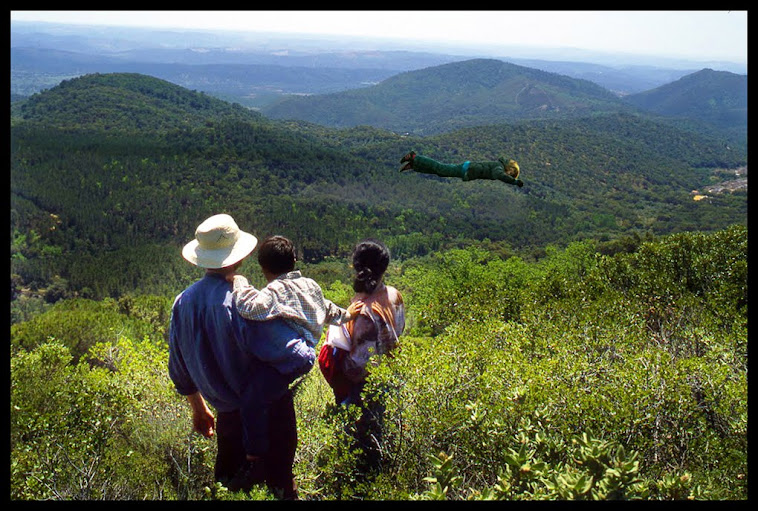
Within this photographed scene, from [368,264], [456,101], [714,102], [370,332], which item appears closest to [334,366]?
[370,332]

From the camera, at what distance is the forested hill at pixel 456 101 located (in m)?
158

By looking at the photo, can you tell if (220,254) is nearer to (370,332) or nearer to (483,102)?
(370,332)

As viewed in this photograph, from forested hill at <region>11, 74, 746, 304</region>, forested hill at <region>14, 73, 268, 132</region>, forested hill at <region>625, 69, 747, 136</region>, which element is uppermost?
forested hill at <region>625, 69, 747, 136</region>

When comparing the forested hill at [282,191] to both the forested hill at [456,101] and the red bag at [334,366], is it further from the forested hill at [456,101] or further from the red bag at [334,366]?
the red bag at [334,366]

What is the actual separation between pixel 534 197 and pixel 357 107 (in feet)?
327

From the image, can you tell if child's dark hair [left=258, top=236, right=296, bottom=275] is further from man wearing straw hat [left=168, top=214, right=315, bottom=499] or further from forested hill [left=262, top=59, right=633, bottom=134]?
forested hill [left=262, top=59, right=633, bottom=134]

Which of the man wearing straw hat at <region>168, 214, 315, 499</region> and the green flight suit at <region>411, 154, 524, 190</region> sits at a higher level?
the green flight suit at <region>411, 154, 524, 190</region>

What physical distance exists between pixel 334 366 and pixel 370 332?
1.32ft

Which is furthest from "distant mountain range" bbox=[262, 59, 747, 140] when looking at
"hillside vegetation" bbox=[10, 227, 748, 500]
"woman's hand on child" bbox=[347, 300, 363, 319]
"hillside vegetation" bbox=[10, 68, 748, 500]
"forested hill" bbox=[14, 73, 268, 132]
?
"woman's hand on child" bbox=[347, 300, 363, 319]

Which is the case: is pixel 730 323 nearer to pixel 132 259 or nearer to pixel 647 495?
pixel 647 495

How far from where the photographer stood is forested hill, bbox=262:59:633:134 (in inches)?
6230

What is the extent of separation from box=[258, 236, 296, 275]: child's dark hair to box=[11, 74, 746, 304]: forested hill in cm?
5091

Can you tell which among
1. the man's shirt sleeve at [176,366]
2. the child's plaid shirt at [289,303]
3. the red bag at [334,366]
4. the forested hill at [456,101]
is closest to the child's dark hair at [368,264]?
the child's plaid shirt at [289,303]
